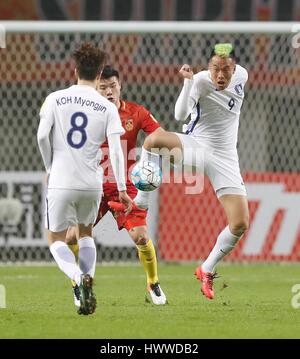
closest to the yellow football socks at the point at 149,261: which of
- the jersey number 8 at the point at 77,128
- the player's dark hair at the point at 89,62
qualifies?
the jersey number 8 at the point at 77,128

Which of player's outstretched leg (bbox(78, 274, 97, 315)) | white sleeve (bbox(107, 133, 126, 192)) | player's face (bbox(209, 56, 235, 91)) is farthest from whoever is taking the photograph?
player's face (bbox(209, 56, 235, 91))

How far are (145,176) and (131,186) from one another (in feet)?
1.73

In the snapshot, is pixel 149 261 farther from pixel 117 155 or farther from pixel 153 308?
pixel 117 155

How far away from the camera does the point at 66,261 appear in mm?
8992

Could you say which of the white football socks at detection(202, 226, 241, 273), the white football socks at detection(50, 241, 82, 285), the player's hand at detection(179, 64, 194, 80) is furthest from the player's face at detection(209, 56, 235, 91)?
the white football socks at detection(50, 241, 82, 285)

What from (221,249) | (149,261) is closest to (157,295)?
(149,261)

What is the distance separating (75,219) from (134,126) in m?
2.02

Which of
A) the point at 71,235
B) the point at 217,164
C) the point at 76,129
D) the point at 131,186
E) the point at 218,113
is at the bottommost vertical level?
the point at 71,235

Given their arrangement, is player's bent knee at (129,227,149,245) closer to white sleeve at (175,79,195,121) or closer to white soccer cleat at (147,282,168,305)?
white soccer cleat at (147,282,168,305)

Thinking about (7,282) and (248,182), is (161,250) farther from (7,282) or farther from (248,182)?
(7,282)

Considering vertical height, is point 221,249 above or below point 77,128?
below

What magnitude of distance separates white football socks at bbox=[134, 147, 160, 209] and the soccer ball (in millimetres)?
166

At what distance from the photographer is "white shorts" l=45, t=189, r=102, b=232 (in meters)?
8.99

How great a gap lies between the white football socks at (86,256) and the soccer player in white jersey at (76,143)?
309mm
